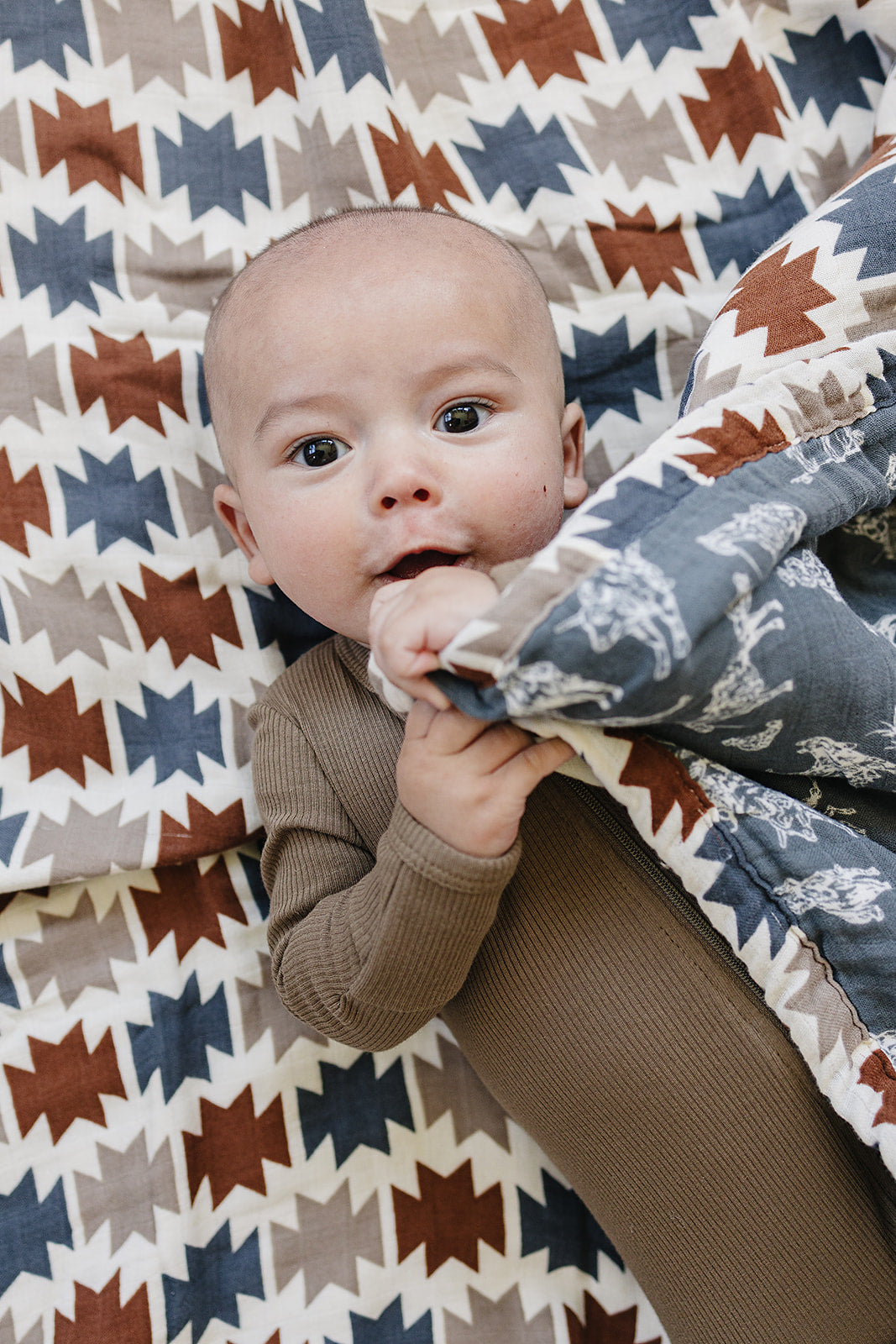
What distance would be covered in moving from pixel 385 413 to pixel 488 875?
1.33 ft

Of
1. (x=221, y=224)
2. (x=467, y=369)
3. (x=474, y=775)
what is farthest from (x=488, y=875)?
(x=221, y=224)

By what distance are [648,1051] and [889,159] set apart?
2.91 ft

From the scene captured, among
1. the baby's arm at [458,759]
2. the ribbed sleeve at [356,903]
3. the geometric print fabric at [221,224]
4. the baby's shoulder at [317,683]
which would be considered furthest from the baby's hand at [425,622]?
the geometric print fabric at [221,224]

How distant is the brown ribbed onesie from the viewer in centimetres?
78

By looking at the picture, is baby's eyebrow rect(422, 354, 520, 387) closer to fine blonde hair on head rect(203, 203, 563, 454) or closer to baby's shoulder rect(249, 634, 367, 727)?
fine blonde hair on head rect(203, 203, 563, 454)

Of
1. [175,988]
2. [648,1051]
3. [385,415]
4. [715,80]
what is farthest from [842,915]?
[715,80]

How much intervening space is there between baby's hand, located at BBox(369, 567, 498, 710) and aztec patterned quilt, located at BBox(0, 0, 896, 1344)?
13.2 inches

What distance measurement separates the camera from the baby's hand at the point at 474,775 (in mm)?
731

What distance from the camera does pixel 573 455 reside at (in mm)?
1021

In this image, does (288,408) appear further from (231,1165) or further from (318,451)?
(231,1165)

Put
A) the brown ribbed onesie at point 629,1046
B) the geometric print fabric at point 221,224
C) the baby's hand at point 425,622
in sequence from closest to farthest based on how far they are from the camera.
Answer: the baby's hand at point 425,622
the brown ribbed onesie at point 629,1046
the geometric print fabric at point 221,224

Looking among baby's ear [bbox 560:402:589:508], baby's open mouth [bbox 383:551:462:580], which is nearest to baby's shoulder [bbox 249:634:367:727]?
baby's open mouth [bbox 383:551:462:580]

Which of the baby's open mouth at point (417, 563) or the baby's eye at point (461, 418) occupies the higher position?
the baby's eye at point (461, 418)

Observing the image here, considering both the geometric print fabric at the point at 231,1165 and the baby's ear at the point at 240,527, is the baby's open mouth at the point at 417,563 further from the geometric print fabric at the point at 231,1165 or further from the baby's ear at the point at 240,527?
the geometric print fabric at the point at 231,1165
